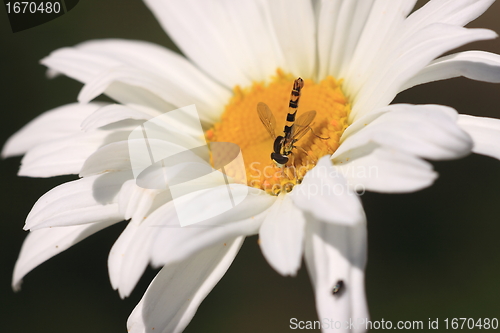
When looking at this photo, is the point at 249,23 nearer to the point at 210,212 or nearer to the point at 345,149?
the point at 345,149

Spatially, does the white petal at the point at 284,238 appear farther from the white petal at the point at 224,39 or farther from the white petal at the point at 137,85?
the white petal at the point at 224,39

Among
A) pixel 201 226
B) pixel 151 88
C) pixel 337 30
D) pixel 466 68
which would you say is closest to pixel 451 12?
pixel 466 68

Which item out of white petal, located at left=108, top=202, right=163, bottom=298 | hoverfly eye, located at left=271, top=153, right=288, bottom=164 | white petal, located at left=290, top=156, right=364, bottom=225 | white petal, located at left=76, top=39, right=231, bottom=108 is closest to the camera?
white petal, located at left=290, top=156, right=364, bottom=225

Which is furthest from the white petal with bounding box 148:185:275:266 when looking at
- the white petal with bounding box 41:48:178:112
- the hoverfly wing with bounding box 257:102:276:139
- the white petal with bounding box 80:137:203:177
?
the white petal with bounding box 41:48:178:112

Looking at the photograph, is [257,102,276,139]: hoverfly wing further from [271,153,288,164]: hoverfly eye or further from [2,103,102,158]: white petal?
[2,103,102,158]: white petal

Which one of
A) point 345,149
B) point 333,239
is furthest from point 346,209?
point 345,149
